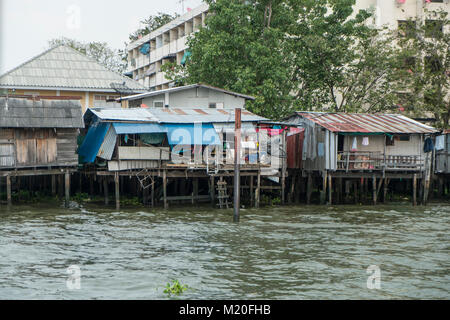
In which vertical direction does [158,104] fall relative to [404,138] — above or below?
above

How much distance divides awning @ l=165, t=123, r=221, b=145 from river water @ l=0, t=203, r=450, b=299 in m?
3.38

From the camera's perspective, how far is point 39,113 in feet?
80.0

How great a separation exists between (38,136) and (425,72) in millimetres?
22145

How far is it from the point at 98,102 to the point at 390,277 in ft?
81.0

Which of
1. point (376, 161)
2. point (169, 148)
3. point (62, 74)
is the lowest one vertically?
point (376, 161)

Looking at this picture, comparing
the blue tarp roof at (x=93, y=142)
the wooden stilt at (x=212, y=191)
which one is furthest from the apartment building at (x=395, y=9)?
the blue tarp roof at (x=93, y=142)

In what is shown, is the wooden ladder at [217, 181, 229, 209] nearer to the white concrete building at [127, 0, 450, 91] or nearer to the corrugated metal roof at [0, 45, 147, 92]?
the corrugated metal roof at [0, 45, 147, 92]

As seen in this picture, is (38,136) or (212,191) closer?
(38,136)

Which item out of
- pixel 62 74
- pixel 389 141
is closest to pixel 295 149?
pixel 389 141

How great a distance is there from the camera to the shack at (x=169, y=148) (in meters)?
25.2

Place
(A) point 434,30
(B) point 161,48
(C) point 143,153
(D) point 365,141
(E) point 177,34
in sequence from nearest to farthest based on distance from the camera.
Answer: (C) point 143,153, (D) point 365,141, (A) point 434,30, (E) point 177,34, (B) point 161,48

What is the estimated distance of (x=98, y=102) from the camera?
34375mm

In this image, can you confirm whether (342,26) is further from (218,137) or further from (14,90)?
(14,90)

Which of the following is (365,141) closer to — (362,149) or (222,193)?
(362,149)
